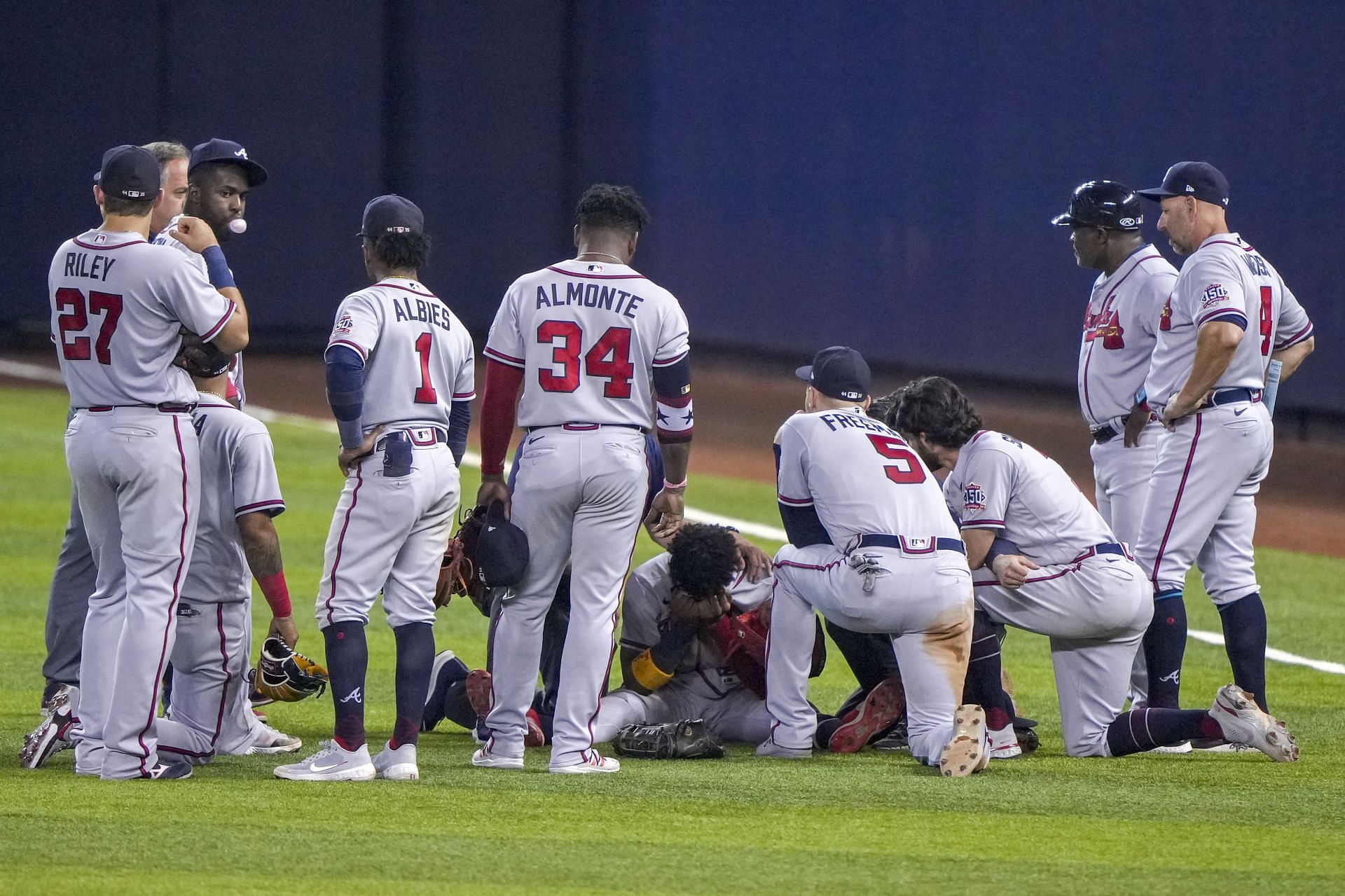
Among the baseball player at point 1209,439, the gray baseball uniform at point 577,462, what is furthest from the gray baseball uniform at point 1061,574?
the gray baseball uniform at point 577,462

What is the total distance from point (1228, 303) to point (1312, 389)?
1072 centimetres

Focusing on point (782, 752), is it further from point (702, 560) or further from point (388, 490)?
point (388, 490)

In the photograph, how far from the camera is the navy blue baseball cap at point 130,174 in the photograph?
17.2 ft

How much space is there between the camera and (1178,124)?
16.9 metres

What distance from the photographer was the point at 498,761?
565 centimetres

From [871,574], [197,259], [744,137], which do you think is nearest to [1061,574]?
[871,574]

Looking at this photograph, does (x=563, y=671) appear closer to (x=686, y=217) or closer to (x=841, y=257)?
(x=841, y=257)

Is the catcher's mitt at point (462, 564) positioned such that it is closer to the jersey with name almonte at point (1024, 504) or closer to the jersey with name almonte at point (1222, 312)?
the jersey with name almonte at point (1024, 504)

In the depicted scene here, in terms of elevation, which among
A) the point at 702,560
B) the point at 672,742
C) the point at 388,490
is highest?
the point at 388,490

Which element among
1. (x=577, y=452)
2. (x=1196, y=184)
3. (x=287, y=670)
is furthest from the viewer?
(x=1196, y=184)

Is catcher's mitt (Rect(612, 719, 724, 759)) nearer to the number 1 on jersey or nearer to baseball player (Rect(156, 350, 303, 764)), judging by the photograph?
baseball player (Rect(156, 350, 303, 764))

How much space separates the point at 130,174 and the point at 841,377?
2.42 meters

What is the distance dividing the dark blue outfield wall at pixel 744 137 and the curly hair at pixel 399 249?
12.1 m

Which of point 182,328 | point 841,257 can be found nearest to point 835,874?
point 182,328
